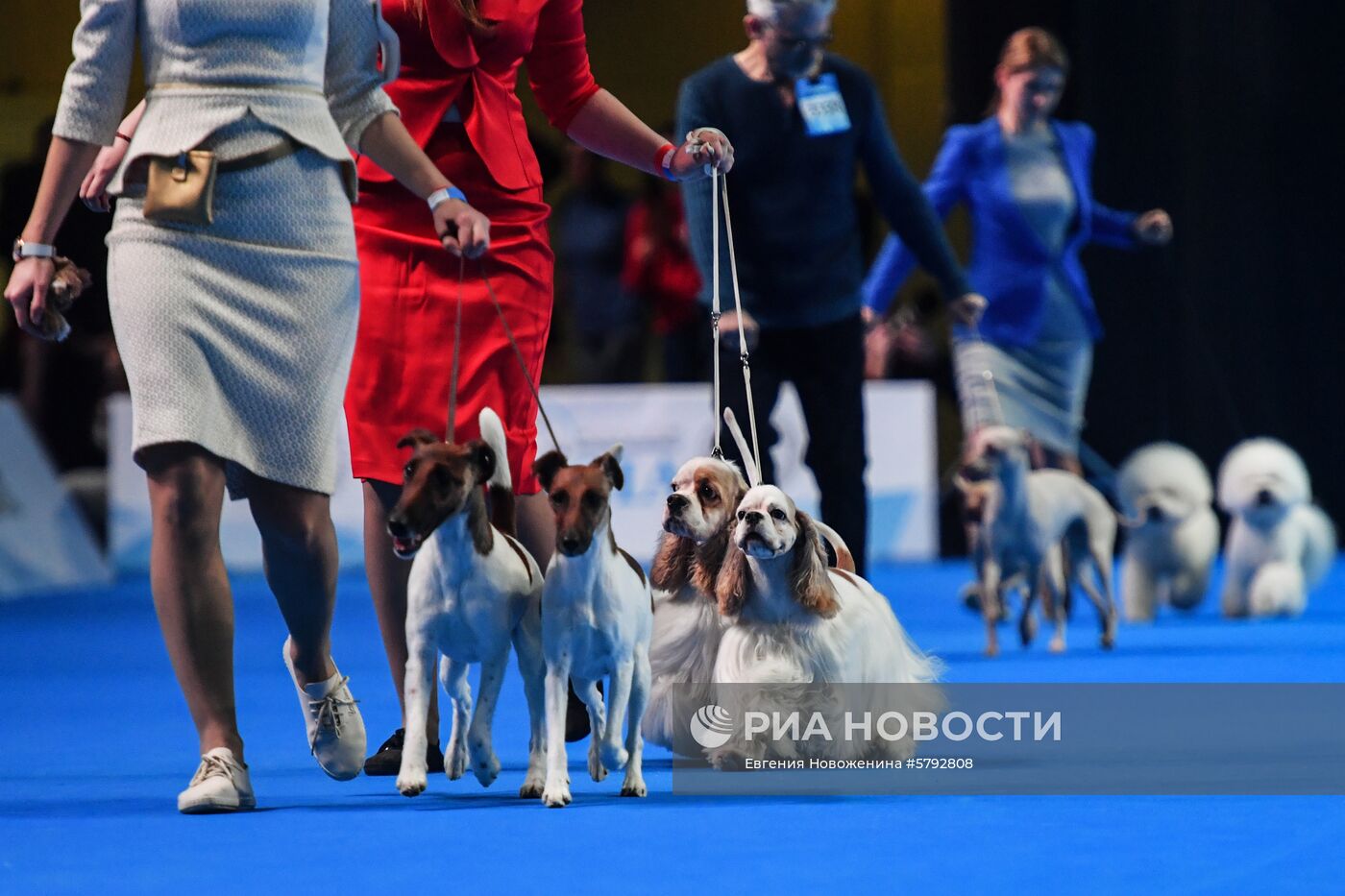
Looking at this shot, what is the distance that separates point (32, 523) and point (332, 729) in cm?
607

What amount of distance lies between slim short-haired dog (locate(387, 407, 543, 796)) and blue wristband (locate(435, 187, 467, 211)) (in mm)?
360

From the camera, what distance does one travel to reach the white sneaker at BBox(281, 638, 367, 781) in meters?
3.46

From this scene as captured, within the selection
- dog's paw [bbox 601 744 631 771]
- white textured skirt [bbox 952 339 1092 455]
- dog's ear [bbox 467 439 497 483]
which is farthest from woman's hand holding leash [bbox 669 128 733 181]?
white textured skirt [bbox 952 339 1092 455]

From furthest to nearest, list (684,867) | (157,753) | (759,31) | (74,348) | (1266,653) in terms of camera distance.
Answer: (74,348)
(1266,653)
(759,31)
(157,753)
(684,867)

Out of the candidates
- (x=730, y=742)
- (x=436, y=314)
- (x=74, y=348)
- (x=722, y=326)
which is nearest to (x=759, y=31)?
(x=722, y=326)

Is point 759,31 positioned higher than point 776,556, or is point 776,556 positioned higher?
point 759,31

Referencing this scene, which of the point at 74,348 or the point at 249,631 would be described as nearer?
the point at 249,631

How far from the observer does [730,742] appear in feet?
12.3

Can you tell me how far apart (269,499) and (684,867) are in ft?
3.34

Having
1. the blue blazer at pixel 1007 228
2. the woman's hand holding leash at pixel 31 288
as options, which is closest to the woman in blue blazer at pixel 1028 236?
the blue blazer at pixel 1007 228

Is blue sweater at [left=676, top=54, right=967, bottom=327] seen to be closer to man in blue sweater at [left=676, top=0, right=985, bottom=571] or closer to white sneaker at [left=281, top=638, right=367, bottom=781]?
man in blue sweater at [left=676, top=0, right=985, bottom=571]

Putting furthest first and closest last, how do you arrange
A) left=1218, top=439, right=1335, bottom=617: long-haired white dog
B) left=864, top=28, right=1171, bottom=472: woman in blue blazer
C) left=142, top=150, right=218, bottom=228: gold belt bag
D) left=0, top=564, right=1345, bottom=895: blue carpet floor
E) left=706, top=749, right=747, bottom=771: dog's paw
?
1. left=1218, top=439, right=1335, bottom=617: long-haired white dog
2. left=864, top=28, right=1171, bottom=472: woman in blue blazer
3. left=706, top=749, right=747, bottom=771: dog's paw
4. left=142, top=150, right=218, bottom=228: gold belt bag
5. left=0, top=564, right=1345, bottom=895: blue carpet floor

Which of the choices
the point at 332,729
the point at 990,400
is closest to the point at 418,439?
the point at 332,729

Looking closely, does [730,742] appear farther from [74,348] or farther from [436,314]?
[74,348]
